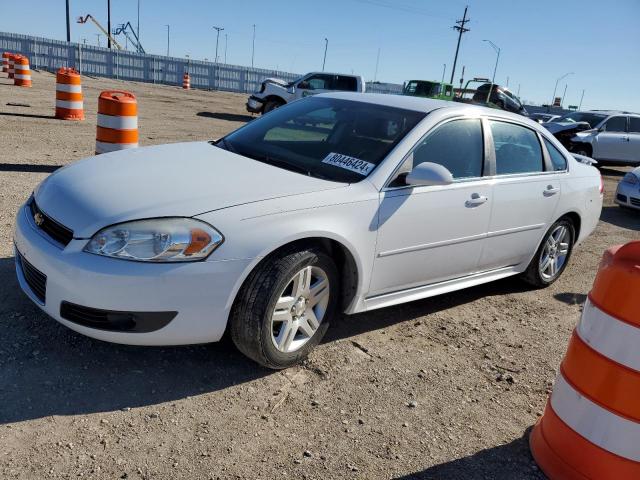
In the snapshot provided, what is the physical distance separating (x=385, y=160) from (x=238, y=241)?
1.19 m

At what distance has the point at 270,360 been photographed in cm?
302

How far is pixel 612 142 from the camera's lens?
14234mm

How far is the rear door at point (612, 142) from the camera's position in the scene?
14195mm

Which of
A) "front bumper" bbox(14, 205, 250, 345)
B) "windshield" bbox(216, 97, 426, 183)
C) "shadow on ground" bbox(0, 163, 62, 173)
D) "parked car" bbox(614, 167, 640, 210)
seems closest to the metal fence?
"shadow on ground" bbox(0, 163, 62, 173)

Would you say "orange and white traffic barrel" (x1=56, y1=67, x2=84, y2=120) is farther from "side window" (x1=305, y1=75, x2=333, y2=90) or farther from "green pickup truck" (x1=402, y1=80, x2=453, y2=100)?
"green pickup truck" (x1=402, y1=80, x2=453, y2=100)

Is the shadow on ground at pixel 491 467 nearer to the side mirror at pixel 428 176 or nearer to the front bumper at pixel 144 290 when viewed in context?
the front bumper at pixel 144 290

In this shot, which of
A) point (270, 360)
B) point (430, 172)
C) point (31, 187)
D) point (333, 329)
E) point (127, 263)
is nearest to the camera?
point (127, 263)

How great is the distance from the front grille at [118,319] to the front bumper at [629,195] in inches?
356

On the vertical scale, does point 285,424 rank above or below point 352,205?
below

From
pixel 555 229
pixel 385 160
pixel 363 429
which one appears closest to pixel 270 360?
pixel 363 429

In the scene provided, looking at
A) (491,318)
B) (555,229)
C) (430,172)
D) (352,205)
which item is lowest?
(491,318)

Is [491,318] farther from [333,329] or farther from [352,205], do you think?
[352,205]

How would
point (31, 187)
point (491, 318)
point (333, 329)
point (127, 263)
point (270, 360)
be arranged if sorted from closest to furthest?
point (127, 263) → point (270, 360) → point (333, 329) → point (491, 318) → point (31, 187)

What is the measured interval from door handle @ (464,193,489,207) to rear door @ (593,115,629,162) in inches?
472
